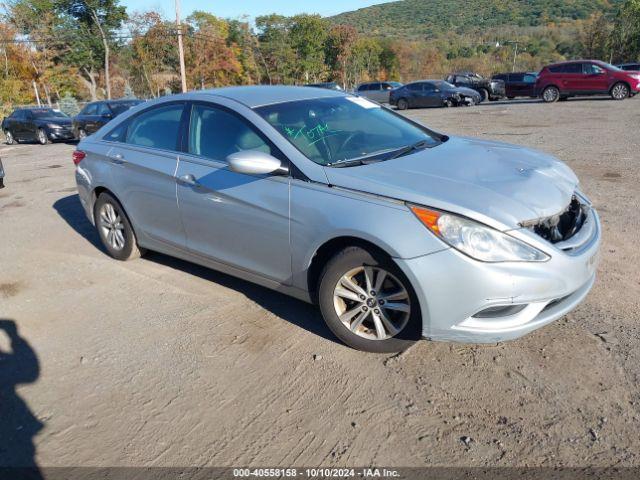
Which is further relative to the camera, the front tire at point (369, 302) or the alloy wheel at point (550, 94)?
the alloy wheel at point (550, 94)

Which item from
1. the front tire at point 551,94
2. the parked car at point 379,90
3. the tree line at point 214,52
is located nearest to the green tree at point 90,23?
the tree line at point 214,52

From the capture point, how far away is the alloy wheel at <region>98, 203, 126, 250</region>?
520 cm

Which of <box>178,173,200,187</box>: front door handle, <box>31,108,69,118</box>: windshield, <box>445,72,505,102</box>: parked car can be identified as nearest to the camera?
<box>178,173,200,187</box>: front door handle

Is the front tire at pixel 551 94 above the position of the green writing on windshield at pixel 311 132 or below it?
below

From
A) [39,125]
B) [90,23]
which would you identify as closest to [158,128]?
[39,125]

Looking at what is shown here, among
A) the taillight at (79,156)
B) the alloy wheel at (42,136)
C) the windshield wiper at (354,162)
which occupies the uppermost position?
the windshield wiper at (354,162)

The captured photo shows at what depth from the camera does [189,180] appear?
413 centimetres

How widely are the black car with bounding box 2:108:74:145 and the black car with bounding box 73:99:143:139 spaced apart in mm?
1918

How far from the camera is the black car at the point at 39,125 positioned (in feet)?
63.8

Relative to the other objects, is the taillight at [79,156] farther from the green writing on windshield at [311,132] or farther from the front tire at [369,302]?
the front tire at [369,302]

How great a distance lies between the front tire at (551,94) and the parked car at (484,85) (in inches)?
221

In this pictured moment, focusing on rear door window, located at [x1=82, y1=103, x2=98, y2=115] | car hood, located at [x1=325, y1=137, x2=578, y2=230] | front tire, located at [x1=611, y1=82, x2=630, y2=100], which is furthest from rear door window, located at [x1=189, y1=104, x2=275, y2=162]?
front tire, located at [x1=611, y1=82, x2=630, y2=100]

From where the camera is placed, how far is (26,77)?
Result: 160 ft

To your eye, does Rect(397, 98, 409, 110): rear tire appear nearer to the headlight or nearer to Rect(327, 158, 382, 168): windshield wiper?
Rect(327, 158, 382, 168): windshield wiper
